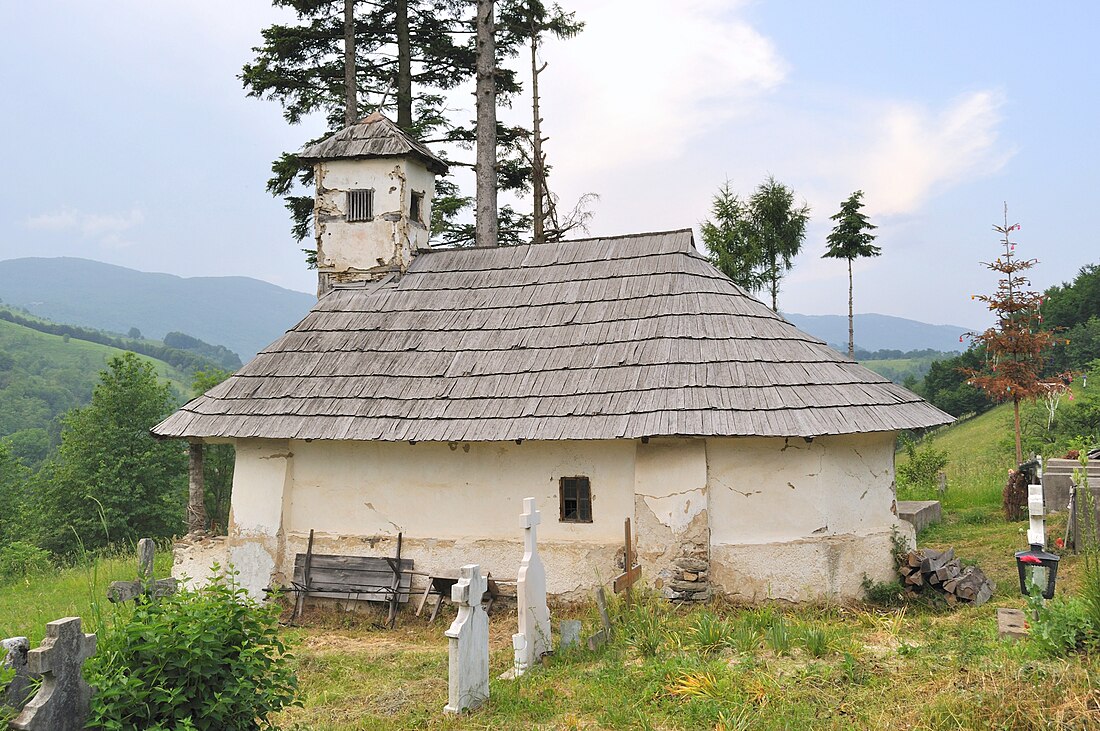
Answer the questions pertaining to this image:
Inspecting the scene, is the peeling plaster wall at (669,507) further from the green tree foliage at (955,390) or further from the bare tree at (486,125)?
the green tree foliage at (955,390)

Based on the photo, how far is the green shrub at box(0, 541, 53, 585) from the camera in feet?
63.8

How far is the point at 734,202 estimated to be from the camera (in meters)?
26.3

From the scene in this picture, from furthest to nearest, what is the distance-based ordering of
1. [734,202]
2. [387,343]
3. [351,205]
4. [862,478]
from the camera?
[734,202] → [351,205] → [387,343] → [862,478]

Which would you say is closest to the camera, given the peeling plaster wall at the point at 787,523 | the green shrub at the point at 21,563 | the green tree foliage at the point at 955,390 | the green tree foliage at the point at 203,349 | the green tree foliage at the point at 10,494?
the peeling plaster wall at the point at 787,523

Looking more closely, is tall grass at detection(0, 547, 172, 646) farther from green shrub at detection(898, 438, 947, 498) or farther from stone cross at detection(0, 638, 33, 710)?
green shrub at detection(898, 438, 947, 498)

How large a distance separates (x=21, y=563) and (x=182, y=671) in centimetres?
1986

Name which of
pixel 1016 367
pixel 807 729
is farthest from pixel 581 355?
pixel 1016 367

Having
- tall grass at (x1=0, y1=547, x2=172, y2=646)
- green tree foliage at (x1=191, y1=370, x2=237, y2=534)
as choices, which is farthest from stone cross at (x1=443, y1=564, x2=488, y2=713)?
green tree foliage at (x1=191, y1=370, x2=237, y2=534)

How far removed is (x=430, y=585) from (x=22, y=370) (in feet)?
232

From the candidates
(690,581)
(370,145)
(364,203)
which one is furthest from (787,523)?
(370,145)

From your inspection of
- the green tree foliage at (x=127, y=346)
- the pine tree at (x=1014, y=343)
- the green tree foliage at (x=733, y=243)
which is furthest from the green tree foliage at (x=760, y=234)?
the green tree foliage at (x=127, y=346)

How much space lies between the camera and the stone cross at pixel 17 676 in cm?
418

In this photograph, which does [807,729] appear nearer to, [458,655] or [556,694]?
[556,694]

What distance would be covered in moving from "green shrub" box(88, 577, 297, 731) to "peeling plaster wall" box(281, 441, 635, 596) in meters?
5.47
